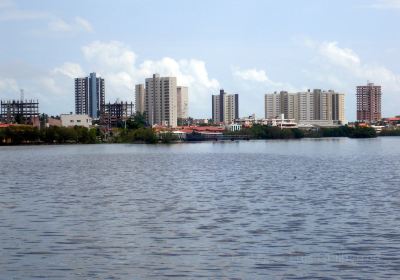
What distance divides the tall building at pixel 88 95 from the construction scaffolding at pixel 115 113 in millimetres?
50091

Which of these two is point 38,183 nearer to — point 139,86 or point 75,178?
point 75,178

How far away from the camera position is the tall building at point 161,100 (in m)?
173

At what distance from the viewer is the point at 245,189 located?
28.2 metres

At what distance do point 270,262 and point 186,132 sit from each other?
402 feet

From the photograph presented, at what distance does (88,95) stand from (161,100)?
2704cm

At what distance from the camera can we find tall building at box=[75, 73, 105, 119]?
635ft

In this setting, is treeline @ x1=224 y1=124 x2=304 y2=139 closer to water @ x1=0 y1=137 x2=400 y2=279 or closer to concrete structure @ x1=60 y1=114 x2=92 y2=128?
concrete structure @ x1=60 y1=114 x2=92 y2=128

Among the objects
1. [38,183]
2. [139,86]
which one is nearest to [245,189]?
[38,183]

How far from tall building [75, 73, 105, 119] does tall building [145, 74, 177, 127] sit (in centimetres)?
2030

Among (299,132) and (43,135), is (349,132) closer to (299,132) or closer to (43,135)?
(299,132)

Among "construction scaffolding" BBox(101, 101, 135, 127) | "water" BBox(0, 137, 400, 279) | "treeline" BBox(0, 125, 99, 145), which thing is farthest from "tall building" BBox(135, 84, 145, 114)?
"water" BBox(0, 137, 400, 279)

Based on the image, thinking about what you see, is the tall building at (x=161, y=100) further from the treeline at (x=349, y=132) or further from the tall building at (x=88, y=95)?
the treeline at (x=349, y=132)

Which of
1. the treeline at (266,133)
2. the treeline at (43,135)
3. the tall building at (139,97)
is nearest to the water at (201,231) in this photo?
the treeline at (43,135)

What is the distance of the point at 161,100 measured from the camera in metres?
176
